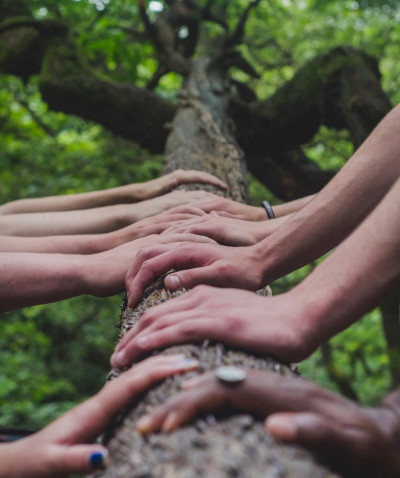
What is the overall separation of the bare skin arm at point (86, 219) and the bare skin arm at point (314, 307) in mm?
1728

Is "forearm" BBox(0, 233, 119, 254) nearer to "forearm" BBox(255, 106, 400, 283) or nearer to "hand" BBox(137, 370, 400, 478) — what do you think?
"forearm" BBox(255, 106, 400, 283)

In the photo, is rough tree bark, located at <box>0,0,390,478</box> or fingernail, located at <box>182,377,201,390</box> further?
rough tree bark, located at <box>0,0,390,478</box>

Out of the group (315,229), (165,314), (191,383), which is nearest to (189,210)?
(315,229)

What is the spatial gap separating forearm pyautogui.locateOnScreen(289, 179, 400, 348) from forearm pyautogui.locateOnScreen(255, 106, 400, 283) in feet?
1.62

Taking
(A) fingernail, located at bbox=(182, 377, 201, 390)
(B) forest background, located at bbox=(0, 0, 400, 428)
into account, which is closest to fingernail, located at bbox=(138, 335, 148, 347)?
(A) fingernail, located at bbox=(182, 377, 201, 390)

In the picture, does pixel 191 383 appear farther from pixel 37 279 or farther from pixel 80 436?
pixel 37 279

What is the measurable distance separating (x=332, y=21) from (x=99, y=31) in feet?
11.5

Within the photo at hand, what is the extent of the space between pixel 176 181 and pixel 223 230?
1205 millimetres

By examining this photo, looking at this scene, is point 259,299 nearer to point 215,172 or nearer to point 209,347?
point 209,347

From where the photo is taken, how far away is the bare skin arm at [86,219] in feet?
9.63

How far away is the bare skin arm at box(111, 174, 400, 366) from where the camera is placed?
1227mm

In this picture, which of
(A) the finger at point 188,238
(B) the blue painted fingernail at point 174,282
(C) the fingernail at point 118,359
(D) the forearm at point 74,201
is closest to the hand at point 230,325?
(C) the fingernail at point 118,359

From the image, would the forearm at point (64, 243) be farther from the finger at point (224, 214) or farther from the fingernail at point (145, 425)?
the fingernail at point (145, 425)

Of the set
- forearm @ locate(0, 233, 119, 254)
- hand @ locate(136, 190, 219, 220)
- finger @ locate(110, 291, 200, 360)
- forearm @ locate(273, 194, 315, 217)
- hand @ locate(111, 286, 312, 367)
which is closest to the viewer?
hand @ locate(111, 286, 312, 367)
